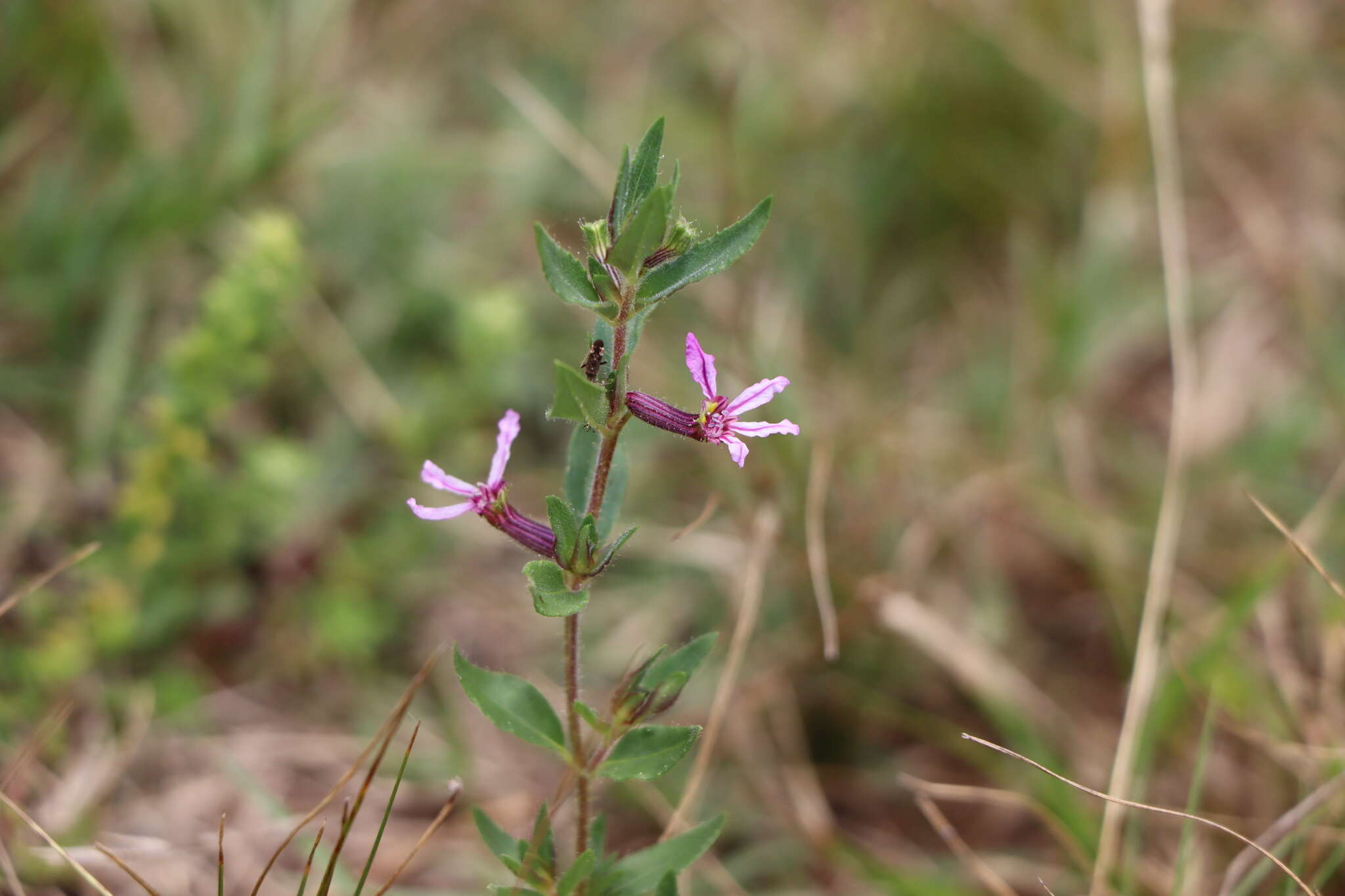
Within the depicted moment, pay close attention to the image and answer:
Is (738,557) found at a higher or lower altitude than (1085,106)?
lower

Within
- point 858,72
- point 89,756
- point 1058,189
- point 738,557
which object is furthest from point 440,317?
point 1058,189

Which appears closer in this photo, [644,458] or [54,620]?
[54,620]

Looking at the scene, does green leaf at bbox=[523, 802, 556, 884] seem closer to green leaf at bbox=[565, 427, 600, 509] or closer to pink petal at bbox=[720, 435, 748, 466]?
green leaf at bbox=[565, 427, 600, 509]

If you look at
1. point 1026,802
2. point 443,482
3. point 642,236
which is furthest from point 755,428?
point 1026,802

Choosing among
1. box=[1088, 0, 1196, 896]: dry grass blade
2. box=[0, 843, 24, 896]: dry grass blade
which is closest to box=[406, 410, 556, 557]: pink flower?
box=[0, 843, 24, 896]: dry grass blade

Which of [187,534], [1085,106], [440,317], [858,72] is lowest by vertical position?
[187,534]

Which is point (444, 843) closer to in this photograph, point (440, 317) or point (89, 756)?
point (89, 756)

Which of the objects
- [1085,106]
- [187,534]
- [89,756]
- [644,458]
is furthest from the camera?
[1085,106]
